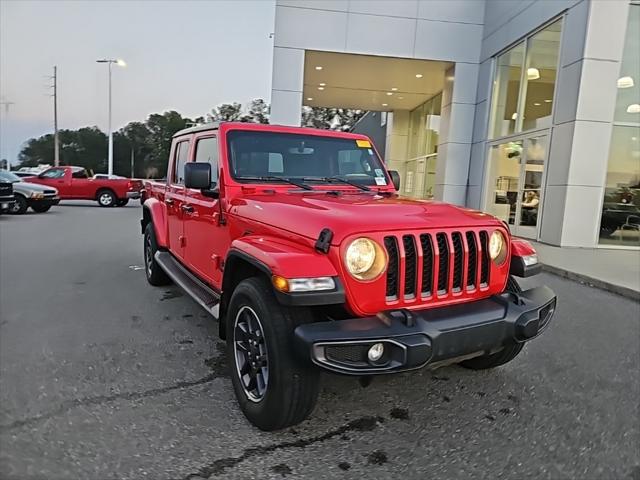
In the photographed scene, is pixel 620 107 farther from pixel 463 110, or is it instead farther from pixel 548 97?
pixel 463 110

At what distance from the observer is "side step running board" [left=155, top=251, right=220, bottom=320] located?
3.49 metres

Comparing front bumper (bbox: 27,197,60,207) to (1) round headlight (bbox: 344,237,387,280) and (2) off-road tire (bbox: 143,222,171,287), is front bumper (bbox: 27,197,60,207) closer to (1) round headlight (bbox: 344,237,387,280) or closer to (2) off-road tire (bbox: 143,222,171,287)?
(2) off-road tire (bbox: 143,222,171,287)

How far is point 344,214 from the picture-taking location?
8.61ft

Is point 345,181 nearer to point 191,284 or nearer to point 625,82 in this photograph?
point 191,284

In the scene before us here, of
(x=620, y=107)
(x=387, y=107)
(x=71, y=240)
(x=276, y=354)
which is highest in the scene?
(x=387, y=107)

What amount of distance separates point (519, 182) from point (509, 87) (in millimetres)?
3148

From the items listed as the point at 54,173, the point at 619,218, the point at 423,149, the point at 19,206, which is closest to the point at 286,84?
the point at 19,206

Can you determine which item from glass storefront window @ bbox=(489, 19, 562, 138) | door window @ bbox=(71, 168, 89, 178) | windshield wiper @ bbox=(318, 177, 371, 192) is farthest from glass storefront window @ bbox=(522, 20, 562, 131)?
door window @ bbox=(71, 168, 89, 178)

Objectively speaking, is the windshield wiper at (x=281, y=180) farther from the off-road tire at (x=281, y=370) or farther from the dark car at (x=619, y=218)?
the dark car at (x=619, y=218)

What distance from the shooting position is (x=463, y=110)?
15609mm

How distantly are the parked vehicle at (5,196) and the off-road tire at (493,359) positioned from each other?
15177 millimetres

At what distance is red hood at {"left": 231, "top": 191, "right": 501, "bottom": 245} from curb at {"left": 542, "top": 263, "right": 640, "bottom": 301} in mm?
4331

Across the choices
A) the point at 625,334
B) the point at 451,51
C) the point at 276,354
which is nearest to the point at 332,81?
the point at 451,51

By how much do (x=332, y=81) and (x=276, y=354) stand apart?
18453mm
